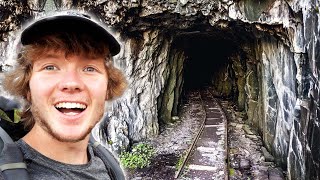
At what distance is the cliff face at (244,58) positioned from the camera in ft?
28.0

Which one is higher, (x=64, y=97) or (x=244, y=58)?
(x=244, y=58)

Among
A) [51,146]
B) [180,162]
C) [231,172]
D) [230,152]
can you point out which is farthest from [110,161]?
[230,152]

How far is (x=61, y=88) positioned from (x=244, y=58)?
60.9ft

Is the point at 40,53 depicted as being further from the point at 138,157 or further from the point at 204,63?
the point at 204,63

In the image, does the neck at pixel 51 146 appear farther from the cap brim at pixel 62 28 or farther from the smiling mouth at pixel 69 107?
the cap brim at pixel 62 28

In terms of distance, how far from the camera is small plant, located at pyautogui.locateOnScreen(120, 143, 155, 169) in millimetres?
12258

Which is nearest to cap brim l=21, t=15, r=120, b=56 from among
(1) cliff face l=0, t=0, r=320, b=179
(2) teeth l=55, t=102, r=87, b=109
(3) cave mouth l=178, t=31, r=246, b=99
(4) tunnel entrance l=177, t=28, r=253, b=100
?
(2) teeth l=55, t=102, r=87, b=109

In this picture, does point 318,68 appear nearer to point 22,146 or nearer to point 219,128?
point 22,146

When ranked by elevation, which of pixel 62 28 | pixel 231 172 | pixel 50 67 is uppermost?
pixel 62 28

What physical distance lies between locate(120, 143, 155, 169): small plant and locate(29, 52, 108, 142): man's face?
10.2 metres

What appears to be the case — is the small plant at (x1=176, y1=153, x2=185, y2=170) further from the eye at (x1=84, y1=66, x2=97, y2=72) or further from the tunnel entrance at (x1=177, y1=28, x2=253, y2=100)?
the eye at (x1=84, y1=66, x2=97, y2=72)

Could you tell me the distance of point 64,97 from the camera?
189cm

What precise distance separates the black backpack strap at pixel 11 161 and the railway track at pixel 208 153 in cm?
1000

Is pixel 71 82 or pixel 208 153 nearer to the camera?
pixel 71 82
